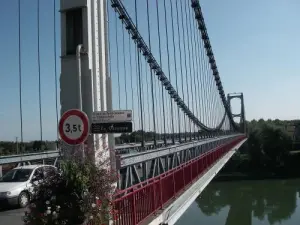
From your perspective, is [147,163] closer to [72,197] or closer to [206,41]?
[72,197]

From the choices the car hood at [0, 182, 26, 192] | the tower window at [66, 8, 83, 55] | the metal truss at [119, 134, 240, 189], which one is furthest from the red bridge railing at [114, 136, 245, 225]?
the car hood at [0, 182, 26, 192]

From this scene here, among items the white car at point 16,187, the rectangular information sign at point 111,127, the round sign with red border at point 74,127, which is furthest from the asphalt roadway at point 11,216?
the round sign with red border at point 74,127

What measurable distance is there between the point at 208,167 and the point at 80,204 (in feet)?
39.4

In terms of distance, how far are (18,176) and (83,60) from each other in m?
6.04

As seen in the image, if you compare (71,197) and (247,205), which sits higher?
(71,197)

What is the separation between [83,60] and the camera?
586 cm

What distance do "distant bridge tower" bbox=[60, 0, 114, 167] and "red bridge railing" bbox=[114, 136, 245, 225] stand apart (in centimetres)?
90

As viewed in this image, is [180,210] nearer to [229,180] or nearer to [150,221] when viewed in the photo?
[150,221]

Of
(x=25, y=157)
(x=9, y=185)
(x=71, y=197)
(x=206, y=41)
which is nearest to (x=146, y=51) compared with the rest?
(x=25, y=157)

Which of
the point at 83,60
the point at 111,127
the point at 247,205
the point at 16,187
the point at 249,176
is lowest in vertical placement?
the point at 247,205

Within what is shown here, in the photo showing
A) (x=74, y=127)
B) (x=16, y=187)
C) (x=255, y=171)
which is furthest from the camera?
(x=255, y=171)

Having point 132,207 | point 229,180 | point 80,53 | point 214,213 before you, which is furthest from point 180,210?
point 229,180

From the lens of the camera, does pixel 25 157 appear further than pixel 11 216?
Yes

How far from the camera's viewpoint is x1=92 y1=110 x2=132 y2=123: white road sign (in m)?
5.11
